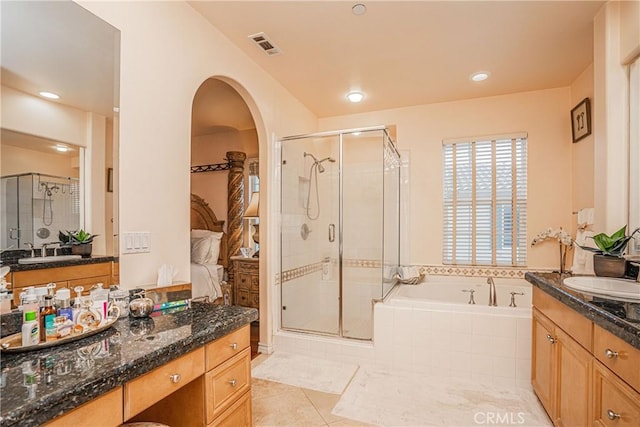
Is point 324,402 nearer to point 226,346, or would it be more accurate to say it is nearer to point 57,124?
point 226,346

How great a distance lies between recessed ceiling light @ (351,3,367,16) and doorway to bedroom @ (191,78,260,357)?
162 cm

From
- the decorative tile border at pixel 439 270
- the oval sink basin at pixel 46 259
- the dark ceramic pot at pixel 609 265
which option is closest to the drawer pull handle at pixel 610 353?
the dark ceramic pot at pixel 609 265

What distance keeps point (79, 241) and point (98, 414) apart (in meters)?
0.90

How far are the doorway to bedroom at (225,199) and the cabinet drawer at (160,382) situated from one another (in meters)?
2.08

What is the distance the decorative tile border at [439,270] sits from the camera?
3316 millimetres

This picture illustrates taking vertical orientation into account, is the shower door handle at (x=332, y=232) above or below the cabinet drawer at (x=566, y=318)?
above

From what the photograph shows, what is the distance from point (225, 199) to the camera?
4.69 metres

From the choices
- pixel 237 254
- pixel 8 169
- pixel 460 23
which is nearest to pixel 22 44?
pixel 8 169

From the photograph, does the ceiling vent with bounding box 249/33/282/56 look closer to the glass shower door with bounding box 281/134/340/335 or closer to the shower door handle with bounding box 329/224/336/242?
the glass shower door with bounding box 281/134/340/335

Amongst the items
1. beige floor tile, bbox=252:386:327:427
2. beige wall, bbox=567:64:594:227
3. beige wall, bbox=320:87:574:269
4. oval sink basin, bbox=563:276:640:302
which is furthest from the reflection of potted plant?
beige wall, bbox=567:64:594:227

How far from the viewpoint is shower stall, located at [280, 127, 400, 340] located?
3252 millimetres

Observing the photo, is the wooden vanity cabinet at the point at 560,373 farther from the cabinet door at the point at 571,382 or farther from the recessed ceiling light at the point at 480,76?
the recessed ceiling light at the point at 480,76

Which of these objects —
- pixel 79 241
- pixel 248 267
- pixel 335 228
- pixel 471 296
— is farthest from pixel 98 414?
pixel 471 296

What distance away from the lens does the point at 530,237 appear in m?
3.49
